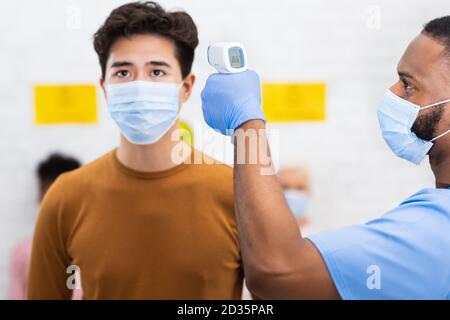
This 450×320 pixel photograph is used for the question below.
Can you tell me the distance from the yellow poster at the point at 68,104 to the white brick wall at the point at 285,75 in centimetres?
3

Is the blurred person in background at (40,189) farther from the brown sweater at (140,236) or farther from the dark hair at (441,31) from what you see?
the dark hair at (441,31)

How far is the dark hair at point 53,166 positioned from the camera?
6.93 feet

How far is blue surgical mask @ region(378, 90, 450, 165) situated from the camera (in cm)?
115

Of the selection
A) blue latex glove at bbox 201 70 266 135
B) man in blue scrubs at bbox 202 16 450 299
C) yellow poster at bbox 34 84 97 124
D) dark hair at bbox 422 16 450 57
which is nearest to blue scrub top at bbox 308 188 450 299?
man in blue scrubs at bbox 202 16 450 299

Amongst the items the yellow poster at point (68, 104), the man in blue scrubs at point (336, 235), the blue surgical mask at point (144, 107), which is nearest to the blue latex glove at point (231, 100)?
the man in blue scrubs at point (336, 235)

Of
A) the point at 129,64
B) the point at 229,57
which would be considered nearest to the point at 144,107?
the point at 129,64

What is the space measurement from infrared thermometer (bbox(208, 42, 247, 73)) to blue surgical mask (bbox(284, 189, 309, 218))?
45.1 inches

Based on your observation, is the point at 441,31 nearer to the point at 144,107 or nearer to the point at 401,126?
the point at 401,126

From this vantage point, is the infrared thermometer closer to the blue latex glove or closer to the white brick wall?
the blue latex glove

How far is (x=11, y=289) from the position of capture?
211cm

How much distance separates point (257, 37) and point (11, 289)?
47.8 inches

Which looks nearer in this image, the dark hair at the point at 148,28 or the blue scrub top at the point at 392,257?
the blue scrub top at the point at 392,257
